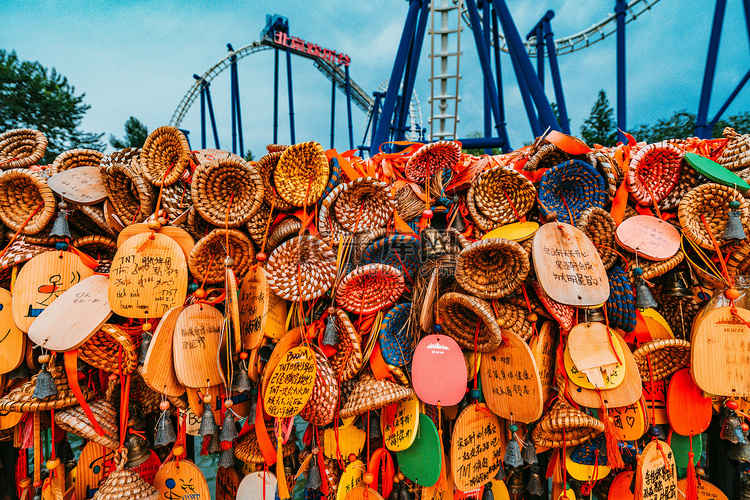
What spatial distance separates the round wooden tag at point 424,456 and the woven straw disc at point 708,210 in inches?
37.6

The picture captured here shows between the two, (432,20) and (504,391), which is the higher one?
(432,20)

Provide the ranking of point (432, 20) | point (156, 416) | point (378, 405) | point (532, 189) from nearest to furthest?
1. point (378, 405)
2. point (532, 189)
3. point (156, 416)
4. point (432, 20)

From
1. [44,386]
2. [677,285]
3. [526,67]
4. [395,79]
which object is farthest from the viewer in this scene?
[395,79]

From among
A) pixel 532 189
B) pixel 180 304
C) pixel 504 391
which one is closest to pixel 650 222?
pixel 532 189

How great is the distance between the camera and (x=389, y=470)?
Result: 1059mm

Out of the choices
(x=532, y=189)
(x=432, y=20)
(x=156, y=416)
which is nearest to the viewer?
(x=532, y=189)

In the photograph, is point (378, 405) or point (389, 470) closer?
point (378, 405)

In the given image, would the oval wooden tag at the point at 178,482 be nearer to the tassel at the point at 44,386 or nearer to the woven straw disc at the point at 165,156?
the tassel at the point at 44,386

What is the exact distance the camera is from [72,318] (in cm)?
90

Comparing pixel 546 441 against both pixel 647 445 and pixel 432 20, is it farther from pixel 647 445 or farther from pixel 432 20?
pixel 432 20

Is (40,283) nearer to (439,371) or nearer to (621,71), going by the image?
(439,371)

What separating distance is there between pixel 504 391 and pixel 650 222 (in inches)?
26.4

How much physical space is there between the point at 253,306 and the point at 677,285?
1.32m

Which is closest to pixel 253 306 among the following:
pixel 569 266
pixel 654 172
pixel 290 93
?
pixel 569 266
